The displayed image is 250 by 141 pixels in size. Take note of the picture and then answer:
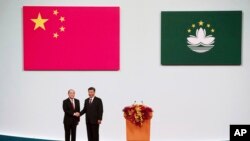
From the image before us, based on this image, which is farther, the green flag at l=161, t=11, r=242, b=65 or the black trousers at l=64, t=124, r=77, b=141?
the green flag at l=161, t=11, r=242, b=65

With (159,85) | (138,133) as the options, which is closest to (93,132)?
(138,133)

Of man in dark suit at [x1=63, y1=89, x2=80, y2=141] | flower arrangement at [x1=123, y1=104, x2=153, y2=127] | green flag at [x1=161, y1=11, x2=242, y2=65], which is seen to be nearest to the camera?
flower arrangement at [x1=123, y1=104, x2=153, y2=127]

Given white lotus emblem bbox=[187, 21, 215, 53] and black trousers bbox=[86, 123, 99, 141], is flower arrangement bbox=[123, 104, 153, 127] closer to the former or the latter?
black trousers bbox=[86, 123, 99, 141]

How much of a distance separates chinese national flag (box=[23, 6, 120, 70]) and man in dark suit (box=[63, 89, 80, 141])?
85 centimetres

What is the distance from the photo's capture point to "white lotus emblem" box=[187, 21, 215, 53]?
7.09m

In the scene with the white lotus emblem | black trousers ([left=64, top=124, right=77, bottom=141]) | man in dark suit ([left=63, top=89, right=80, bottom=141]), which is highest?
the white lotus emblem

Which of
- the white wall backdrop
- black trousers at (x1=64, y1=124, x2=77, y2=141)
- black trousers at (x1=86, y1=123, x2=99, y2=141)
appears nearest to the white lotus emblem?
the white wall backdrop

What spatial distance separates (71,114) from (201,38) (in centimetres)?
237

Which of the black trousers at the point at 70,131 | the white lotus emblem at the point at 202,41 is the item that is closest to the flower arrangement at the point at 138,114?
the black trousers at the point at 70,131

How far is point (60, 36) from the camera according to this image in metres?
7.16

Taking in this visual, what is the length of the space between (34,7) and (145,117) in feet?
8.60

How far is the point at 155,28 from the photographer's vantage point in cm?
713

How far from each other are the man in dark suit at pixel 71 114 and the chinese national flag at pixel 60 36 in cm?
85

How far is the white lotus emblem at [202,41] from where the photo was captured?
709 centimetres
